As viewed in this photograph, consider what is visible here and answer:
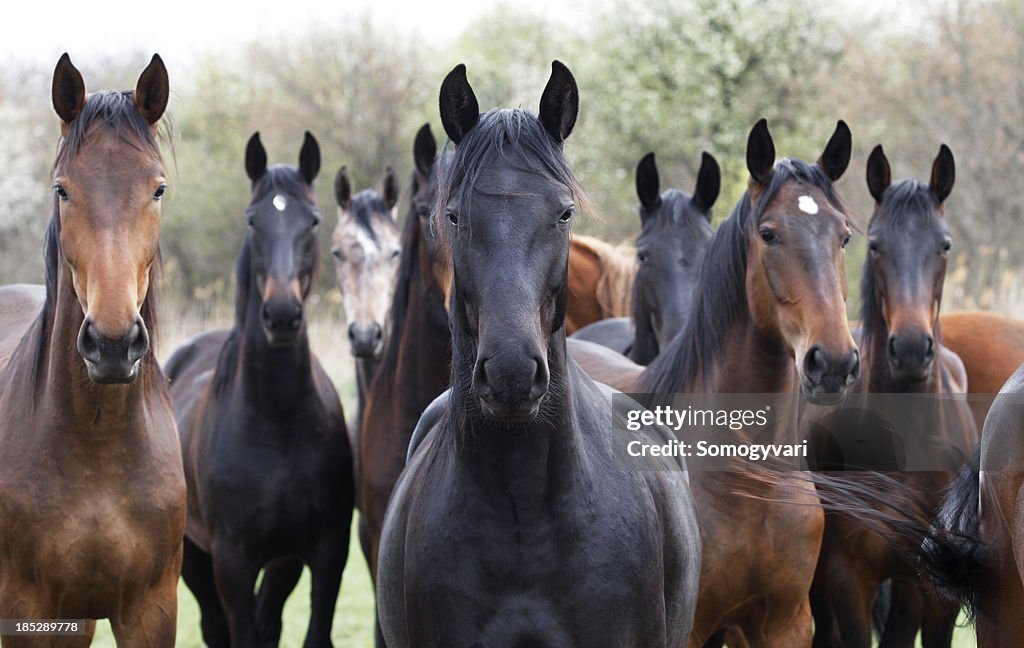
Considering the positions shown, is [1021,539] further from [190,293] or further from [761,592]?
[190,293]

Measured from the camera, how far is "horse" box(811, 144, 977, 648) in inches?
194

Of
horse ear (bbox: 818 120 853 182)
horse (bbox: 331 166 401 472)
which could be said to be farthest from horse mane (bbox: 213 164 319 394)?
horse ear (bbox: 818 120 853 182)

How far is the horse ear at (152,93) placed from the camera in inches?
161

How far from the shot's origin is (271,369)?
562 cm

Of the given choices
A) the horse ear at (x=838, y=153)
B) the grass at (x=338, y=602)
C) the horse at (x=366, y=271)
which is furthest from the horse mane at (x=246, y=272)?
the horse ear at (x=838, y=153)

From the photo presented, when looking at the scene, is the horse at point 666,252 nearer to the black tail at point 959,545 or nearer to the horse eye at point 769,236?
the horse eye at point 769,236

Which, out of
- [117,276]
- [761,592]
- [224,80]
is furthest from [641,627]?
[224,80]

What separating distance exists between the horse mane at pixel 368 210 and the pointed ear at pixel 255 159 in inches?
34.4

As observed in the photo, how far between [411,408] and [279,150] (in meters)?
18.6

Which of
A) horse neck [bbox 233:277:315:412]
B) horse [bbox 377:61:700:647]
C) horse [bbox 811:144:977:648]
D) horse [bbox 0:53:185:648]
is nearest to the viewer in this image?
horse [bbox 377:61:700:647]

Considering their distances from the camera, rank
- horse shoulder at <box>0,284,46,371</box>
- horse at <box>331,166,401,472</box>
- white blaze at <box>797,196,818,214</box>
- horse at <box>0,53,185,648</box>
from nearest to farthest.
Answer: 1. horse at <box>0,53,185,648</box>
2. white blaze at <box>797,196,818,214</box>
3. horse shoulder at <box>0,284,46,371</box>
4. horse at <box>331,166,401,472</box>

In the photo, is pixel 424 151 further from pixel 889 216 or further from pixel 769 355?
pixel 769 355

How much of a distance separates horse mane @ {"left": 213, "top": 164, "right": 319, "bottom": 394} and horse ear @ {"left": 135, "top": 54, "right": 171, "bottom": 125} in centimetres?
172

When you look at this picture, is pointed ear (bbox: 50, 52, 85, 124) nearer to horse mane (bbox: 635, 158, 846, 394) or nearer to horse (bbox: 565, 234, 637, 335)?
horse mane (bbox: 635, 158, 846, 394)
